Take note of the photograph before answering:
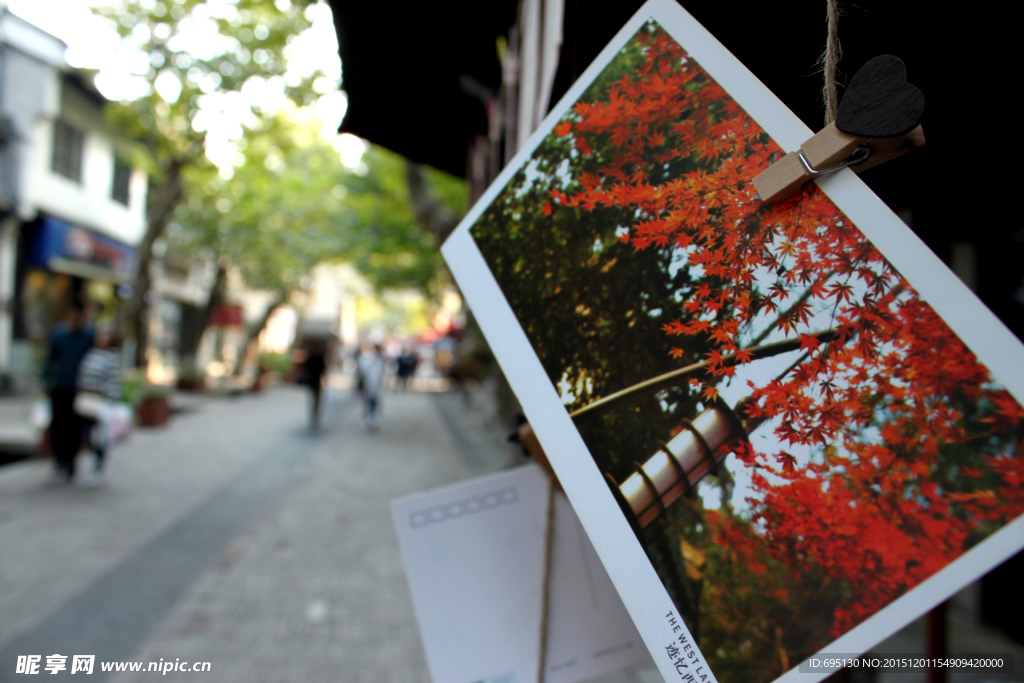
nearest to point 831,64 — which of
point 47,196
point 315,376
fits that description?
point 315,376

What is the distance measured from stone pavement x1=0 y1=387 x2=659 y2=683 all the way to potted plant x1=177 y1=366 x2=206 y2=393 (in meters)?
8.31

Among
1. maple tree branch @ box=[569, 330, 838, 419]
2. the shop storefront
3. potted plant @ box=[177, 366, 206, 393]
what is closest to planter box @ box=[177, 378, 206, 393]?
potted plant @ box=[177, 366, 206, 393]

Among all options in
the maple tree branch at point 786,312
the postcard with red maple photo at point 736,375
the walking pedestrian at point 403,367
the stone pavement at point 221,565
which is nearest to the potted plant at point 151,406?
the stone pavement at point 221,565

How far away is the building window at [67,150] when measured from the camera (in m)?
14.2

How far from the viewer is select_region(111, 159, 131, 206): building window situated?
17109 mm

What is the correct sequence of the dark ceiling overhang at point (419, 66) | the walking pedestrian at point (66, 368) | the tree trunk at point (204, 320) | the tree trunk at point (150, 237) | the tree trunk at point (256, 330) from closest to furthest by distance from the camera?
1. the dark ceiling overhang at point (419, 66)
2. the walking pedestrian at point (66, 368)
3. the tree trunk at point (150, 237)
4. the tree trunk at point (204, 320)
5. the tree trunk at point (256, 330)

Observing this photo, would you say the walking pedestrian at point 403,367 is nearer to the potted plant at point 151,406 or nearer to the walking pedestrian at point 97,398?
the potted plant at point 151,406

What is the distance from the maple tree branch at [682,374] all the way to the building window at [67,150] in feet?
57.5

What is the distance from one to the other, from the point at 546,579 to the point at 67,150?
1792cm

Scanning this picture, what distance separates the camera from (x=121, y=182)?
57.0ft

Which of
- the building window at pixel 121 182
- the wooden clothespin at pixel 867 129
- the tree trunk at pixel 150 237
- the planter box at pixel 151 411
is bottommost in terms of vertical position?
the wooden clothespin at pixel 867 129

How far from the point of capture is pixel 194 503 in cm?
631

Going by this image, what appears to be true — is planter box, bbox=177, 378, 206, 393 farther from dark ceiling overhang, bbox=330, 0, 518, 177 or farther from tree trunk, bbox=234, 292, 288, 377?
dark ceiling overhang, bbox=330, 0, 518, 177

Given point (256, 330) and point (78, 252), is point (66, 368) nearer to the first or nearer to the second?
point (78, 252)
